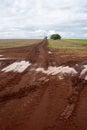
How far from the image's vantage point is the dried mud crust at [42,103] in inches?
304

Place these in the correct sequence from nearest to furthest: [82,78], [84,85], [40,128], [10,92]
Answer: [40,128]
[10,92]
[84,85]
[82,78]

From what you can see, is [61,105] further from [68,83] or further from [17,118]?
[68,83]

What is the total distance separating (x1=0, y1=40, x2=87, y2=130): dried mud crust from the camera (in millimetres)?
7711

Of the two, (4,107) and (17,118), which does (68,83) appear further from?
(17,118)

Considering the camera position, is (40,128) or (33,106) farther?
(33,106)

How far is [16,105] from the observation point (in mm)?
9258

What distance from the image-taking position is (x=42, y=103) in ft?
31.6

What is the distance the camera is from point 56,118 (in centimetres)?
810

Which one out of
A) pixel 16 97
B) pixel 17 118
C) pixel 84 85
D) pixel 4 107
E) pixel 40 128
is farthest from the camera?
pixel 84 85

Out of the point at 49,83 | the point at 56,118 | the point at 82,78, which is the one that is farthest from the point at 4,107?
the point at 82,78

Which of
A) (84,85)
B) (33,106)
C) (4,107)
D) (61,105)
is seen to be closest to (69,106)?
(61,105)

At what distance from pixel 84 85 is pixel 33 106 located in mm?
3942

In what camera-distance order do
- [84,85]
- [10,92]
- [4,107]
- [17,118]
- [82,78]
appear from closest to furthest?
1. [17,118]
2. [4,107]
3. [10,92]
4. [84,85]
5. [82,78]

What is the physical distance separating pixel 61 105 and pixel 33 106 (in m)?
0.80
